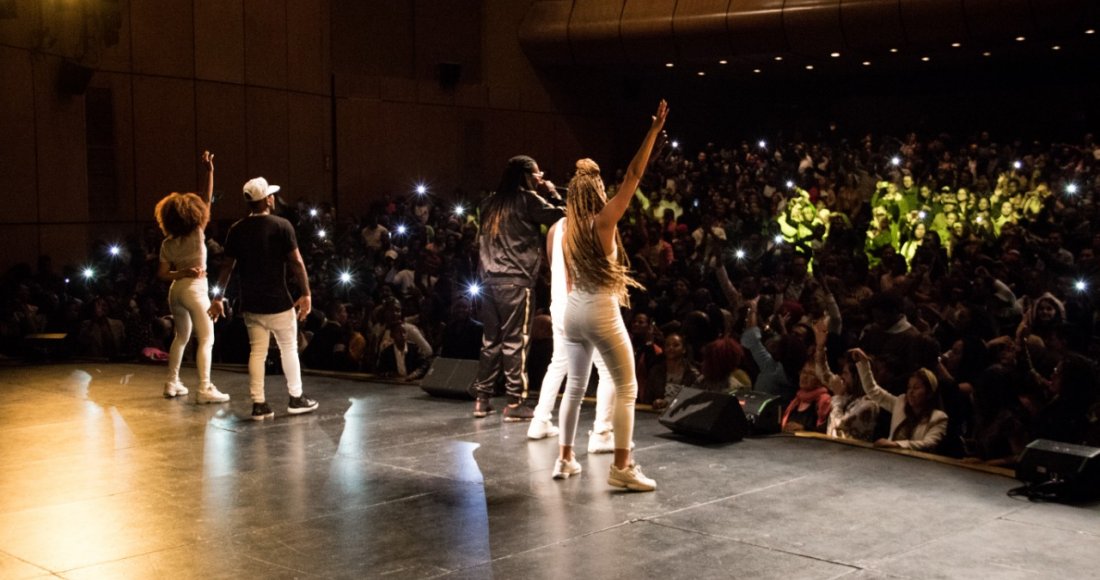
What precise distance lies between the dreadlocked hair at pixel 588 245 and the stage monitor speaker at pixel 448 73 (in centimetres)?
1631

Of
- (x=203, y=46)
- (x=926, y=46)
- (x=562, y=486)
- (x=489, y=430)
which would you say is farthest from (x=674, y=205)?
(x=562, y=486)

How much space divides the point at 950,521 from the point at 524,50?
1953cm

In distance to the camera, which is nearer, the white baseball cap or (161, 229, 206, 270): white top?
the white baseball cap

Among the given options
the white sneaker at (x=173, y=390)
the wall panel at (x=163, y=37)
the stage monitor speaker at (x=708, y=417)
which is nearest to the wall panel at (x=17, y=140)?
the wall panel at (x=163, y=37)

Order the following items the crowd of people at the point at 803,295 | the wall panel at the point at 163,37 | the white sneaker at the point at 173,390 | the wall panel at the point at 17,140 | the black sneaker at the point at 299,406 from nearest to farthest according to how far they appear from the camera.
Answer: the crowd of people at the point at 803,295 < the black sneaker at the point at 299,406 < the white sneaker at the point at 173,390 < the wall panel at the point at 17,140 < the wall panel at the point at 163,37

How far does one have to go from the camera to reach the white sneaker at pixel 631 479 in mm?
5895

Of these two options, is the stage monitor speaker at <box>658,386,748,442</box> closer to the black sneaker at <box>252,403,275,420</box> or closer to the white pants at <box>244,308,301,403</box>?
the white pants at <box>244,308,301,403</box>

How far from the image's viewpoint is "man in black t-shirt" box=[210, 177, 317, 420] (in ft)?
25.7

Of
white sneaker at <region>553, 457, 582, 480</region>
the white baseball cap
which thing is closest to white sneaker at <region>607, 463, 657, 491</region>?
white sneaker at <region>553, 457, 582, 480</region>

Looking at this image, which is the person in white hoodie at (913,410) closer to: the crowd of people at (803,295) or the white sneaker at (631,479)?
the crowd of people at (803,295)

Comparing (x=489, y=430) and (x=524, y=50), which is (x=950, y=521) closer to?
(x=489, y=430)

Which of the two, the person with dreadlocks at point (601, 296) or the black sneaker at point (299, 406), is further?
the black sneaker at point (299, 406)

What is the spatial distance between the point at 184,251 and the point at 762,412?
14.1 ft

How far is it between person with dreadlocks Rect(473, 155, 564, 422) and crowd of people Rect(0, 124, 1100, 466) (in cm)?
23
